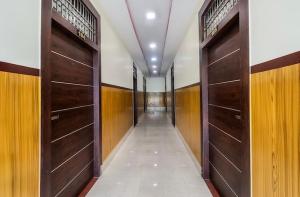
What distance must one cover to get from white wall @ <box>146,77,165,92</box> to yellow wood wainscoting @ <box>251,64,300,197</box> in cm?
1726

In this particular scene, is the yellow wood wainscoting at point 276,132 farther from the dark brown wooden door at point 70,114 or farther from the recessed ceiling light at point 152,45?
the recessed ceiling light at point 152,45

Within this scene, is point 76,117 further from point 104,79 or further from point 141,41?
point 141,41

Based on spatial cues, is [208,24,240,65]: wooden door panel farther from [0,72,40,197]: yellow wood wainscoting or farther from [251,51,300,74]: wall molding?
→ [0,72,40,197]: yellow wood wainscoting

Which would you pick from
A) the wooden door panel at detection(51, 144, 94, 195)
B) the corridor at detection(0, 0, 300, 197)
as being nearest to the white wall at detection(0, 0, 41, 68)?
the corridor at detection(0, 0, 300, 197)

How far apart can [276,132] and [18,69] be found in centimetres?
189

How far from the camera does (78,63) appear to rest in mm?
3133

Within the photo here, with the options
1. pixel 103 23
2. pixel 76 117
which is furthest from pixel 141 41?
pixel 76 117

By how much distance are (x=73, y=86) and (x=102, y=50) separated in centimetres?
144

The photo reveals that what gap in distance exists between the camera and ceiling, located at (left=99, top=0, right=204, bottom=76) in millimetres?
3814

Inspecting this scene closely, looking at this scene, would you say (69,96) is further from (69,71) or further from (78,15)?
(78,15)

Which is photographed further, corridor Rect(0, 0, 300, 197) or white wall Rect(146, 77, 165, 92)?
white wall Rect(146, 77, 165, 92)

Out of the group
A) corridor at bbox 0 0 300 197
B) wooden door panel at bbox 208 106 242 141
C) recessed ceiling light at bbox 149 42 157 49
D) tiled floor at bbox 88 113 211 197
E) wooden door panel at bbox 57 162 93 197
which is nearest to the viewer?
corridor at bbox 0 0 300 197

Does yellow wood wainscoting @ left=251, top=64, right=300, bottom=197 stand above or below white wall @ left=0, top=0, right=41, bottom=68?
below

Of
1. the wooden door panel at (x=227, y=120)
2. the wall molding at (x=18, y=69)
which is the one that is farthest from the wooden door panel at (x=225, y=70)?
the wall molding at (x=18, y=69)
